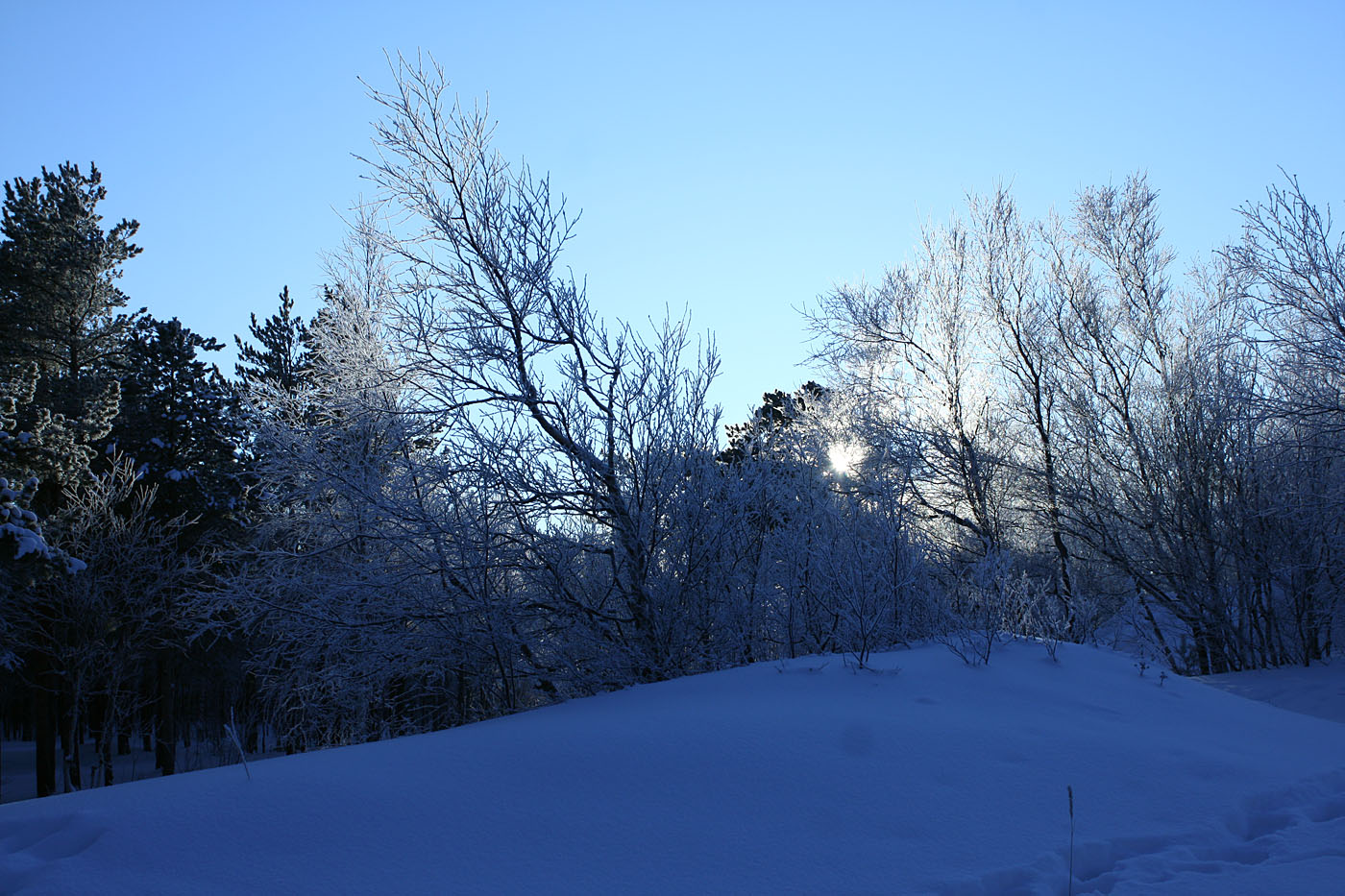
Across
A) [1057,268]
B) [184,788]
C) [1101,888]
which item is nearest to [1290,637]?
[1057,268]

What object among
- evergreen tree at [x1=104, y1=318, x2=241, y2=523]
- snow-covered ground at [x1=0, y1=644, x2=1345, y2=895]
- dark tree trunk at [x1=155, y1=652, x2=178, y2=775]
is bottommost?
dark tree trunk at [x1=155, y1=652, x2=178, y2=775]

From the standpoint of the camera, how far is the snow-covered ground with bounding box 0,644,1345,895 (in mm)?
3006

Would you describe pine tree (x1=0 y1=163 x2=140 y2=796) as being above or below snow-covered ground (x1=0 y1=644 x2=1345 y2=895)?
above

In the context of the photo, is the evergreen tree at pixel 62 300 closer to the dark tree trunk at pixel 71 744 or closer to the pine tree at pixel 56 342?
the pine tree at pixel 56 342

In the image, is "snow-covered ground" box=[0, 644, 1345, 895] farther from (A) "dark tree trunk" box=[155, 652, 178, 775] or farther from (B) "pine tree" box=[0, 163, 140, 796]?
(A) "dark tree trunk" box=[155, 652, 178, 775]

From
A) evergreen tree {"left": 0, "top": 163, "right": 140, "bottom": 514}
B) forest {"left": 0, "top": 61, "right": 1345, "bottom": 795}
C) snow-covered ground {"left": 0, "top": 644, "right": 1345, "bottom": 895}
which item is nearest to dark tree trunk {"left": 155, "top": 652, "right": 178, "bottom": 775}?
forest {"left": 0, "top": 61, "right": 1345, "bottom": 795}

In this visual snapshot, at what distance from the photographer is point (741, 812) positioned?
3469 mm

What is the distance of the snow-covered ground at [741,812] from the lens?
3006 mm

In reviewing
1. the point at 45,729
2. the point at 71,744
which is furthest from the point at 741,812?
the point at 45,729

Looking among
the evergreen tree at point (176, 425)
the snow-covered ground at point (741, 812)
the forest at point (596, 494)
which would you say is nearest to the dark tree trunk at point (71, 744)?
the forest at point (596, 494)

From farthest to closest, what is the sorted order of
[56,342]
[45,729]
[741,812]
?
[56,342] → [45,729] → [741,812]

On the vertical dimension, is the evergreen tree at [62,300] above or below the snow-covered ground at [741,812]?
above

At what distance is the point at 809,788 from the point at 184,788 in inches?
117

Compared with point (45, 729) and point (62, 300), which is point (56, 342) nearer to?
point (62, 300)
